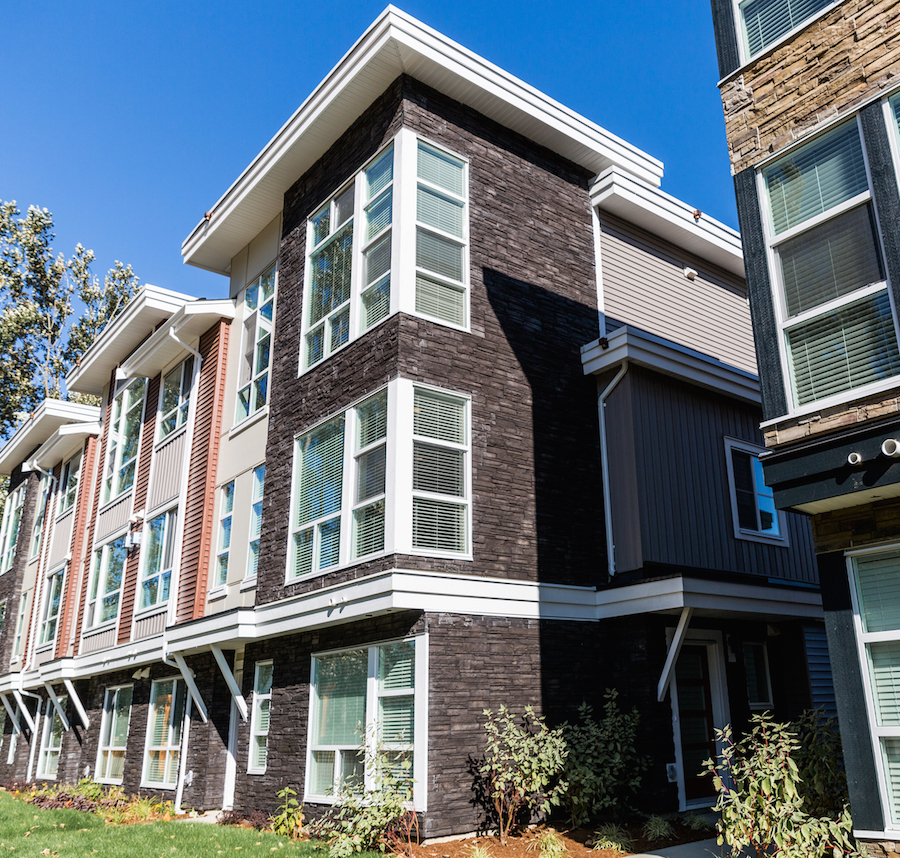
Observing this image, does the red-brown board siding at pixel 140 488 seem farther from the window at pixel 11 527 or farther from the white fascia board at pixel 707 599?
the white fascia board at pixel 707 599

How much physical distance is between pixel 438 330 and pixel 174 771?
30.2 ft

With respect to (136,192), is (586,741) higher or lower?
lower

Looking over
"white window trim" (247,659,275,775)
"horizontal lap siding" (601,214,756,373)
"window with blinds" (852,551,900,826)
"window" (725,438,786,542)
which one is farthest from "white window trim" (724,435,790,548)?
"white window trim" (247,659,275,775)

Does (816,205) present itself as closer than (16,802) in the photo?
Yes

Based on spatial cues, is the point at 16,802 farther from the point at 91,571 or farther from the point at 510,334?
the point at 510,334

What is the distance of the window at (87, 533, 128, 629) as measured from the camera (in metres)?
18.2

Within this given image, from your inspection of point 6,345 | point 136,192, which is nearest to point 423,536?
point 136,192

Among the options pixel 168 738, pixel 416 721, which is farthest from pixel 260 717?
pixel 416 721

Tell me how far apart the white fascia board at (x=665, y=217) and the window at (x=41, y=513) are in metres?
18.8

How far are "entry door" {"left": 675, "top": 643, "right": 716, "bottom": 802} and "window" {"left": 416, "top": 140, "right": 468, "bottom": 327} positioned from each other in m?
5.58

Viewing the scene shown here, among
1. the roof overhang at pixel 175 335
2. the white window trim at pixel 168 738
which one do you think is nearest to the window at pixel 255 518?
the white window trim at pixel 168 738

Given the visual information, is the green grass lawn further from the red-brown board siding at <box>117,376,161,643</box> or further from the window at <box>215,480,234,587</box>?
the red-brown board siding at <box>117,376,161,643</box>

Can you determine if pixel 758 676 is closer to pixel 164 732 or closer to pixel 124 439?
pixel 164 732

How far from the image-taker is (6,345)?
1318 inches
